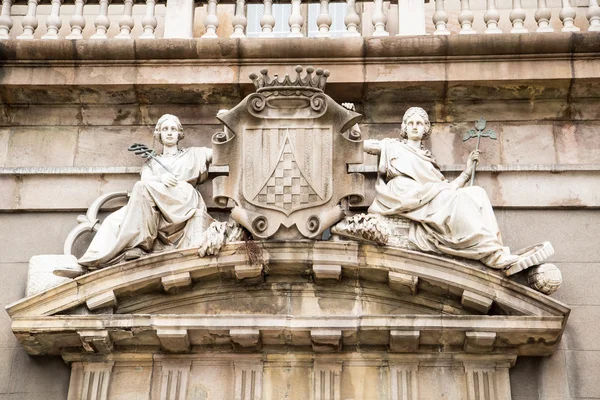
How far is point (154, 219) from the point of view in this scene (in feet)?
46.1

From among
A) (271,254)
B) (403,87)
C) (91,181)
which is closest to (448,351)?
(271,254)

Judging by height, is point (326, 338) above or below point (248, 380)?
above

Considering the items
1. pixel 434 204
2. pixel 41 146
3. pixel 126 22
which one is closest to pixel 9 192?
pixel 41 146

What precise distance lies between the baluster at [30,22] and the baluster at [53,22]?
15 cm

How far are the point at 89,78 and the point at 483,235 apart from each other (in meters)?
4.46

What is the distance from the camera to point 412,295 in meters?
13.8

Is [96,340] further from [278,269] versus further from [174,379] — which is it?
[278,269]

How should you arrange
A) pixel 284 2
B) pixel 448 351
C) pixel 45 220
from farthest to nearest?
pixel 284 2 < pixel 45 220 < pixel 448 351

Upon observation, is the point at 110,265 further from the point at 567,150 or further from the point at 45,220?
the point at 567,150

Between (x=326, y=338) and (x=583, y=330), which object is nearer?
(x=326, y=338)

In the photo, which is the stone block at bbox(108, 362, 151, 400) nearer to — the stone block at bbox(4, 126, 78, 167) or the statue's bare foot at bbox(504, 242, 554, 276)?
the stone block at bbox(4, 126, 78, 167)

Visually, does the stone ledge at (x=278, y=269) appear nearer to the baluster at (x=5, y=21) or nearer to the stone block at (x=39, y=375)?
the stone block at (x=39, y=375)

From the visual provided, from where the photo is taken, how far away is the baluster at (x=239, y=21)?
1548 centimetres

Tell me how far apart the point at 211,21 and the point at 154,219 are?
2659 millimetres
